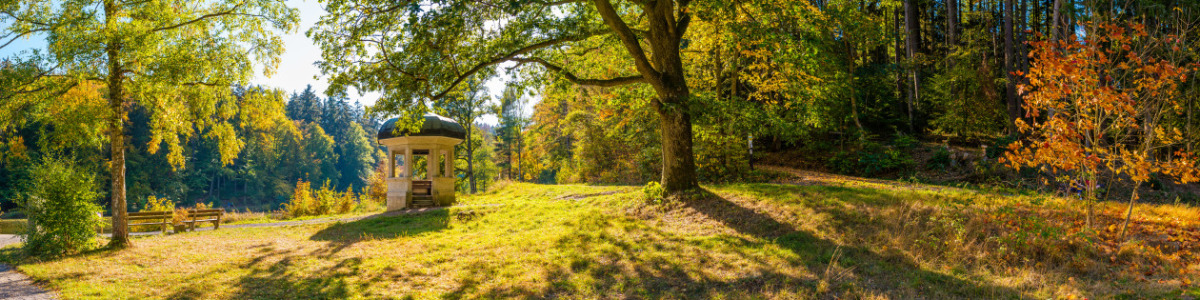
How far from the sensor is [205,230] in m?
14.2

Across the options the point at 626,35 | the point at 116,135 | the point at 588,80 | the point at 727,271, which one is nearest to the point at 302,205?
the point at 116,135

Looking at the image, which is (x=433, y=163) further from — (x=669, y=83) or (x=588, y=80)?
(x=669, y=83)

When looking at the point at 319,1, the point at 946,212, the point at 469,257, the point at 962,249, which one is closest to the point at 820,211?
the point at 946,212

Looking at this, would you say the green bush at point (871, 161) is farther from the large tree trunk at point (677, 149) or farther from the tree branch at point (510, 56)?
the tree branch at point (510, 56)

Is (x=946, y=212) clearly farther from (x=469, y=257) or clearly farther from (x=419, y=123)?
(x=419, y=123)

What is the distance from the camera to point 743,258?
717cm

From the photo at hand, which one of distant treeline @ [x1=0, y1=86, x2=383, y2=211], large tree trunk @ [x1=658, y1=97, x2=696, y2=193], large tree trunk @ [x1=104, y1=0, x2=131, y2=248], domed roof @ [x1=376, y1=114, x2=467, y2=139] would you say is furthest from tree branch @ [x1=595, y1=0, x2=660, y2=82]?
distant treeline @ [x1=0, y1=86, x2=383, y2=211]

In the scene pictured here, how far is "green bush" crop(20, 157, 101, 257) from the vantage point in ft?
30.5

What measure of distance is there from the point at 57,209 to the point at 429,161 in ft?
34.9

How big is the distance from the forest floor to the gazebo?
328 inches

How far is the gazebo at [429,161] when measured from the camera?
18875 millimetres

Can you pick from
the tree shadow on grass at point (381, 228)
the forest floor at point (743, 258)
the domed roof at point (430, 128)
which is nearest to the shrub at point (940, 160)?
the forest floor at point (743, 258)

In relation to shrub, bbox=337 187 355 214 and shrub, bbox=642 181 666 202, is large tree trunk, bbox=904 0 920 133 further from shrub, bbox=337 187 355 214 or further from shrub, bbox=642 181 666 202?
shrub, bbox=337 187 355 214

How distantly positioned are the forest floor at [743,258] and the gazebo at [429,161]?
8.32 m
